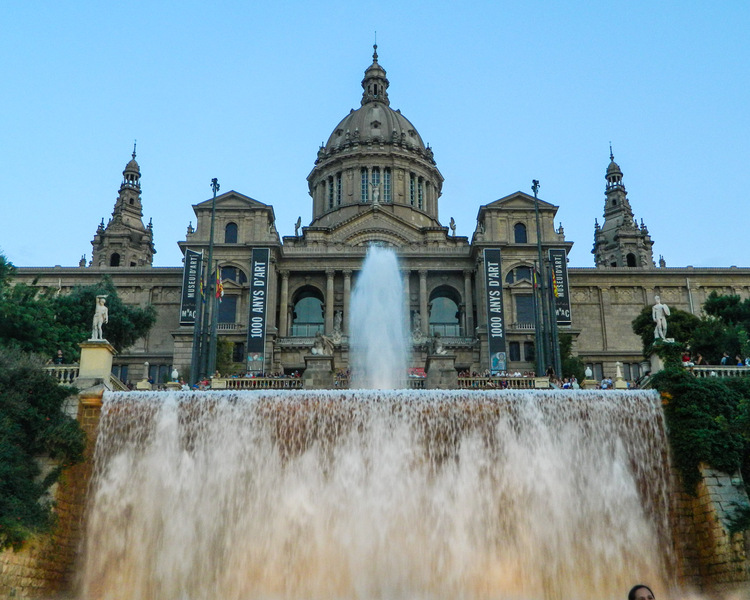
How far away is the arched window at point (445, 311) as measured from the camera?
59.5m

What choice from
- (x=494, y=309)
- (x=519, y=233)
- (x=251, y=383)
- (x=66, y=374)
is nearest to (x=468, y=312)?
(x=494, y=309)

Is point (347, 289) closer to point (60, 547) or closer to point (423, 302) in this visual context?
point (423, 302)

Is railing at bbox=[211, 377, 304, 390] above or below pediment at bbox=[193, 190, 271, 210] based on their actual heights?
below

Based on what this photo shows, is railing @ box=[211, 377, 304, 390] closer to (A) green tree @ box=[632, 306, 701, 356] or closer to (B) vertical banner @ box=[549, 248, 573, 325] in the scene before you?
(A) green tree @ box=[632, 306, 701, 356]

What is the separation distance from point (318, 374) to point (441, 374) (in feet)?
15.8

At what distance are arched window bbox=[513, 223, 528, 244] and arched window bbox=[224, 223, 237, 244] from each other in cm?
2003

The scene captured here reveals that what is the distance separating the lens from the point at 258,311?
51.2 m

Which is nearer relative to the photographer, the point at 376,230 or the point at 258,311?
the point at 258,311

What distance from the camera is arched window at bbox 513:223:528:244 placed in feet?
194

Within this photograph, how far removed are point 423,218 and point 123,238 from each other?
1035 inches

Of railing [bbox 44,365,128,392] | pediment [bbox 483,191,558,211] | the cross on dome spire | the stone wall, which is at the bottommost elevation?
the stone wall

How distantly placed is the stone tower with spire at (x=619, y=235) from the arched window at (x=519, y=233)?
16.9 metres

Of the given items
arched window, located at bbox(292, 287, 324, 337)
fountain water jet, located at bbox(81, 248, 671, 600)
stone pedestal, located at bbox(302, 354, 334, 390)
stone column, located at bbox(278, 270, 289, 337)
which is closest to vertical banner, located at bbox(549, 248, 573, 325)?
arched window, located at bbox(292, 287, 324, 337)

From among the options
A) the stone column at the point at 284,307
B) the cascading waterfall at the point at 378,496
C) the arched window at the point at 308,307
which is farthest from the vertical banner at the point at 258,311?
the cascading waterfall at the point at 378,496
